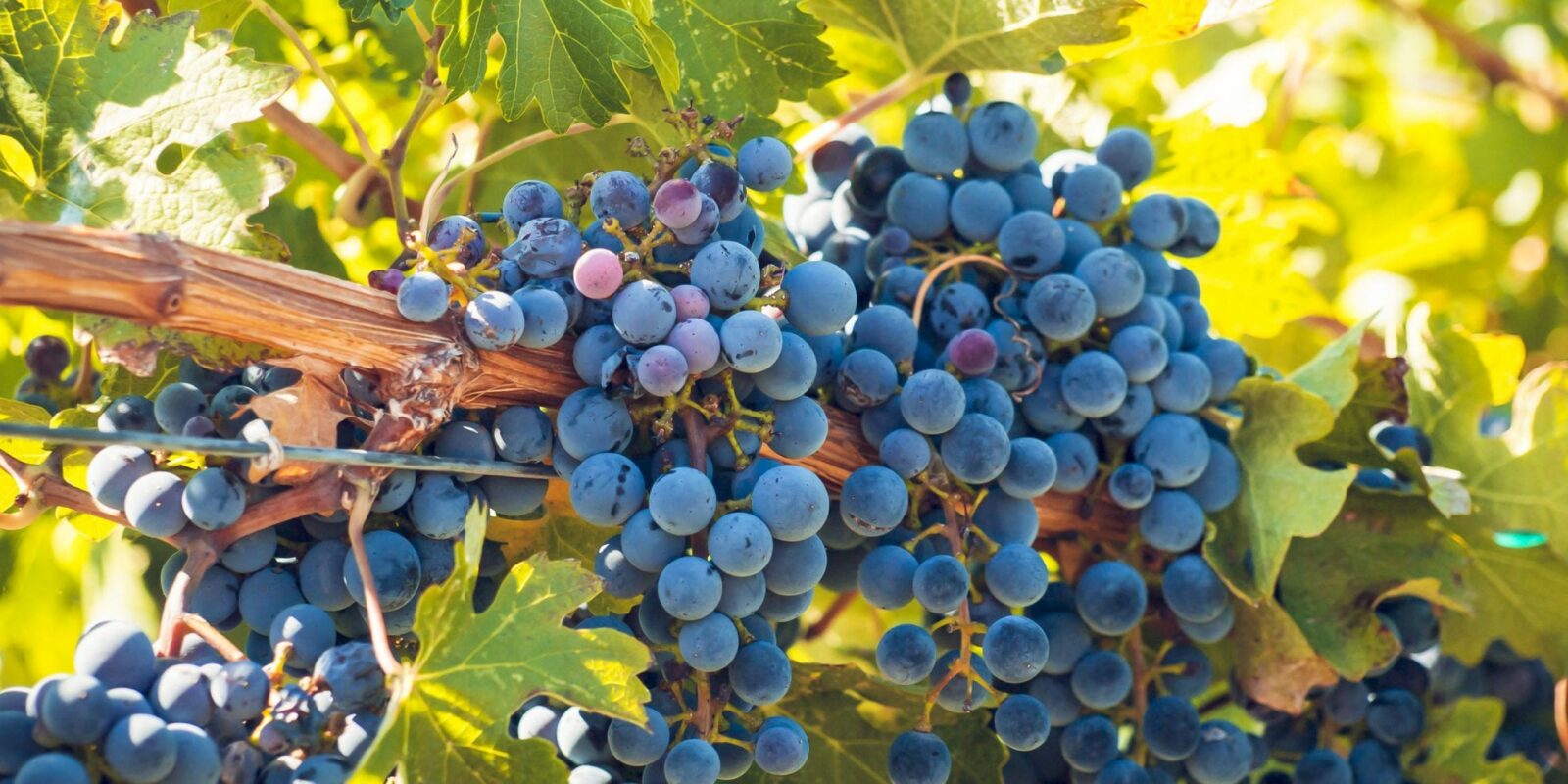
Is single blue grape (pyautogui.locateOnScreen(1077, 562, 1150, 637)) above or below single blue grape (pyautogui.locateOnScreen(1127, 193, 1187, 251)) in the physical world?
below

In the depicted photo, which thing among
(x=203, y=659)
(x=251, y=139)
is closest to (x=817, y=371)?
(x=203, y=659)

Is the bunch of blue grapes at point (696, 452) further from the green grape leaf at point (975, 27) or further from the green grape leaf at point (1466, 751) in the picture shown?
the green grape leaf at point (1466, 751)

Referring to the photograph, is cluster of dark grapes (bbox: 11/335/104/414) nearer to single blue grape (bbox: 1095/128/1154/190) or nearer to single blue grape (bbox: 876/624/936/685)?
single blue grape (bbox: 876/624/936/685)

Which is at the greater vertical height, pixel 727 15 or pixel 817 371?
pixel 727 15

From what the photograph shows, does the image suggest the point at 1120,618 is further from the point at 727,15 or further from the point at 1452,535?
the point at 727,15

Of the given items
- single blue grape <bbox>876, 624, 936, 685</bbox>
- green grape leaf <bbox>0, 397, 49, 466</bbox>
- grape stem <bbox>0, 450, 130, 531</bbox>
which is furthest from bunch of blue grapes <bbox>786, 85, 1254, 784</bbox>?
green grape leaf <bbox>0, 397, 49, 466</bbox>

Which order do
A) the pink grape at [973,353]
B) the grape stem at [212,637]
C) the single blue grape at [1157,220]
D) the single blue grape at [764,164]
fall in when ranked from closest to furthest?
the grape stem at [212,637] < the single blue grape at [764,164] < the pink grape at [973,353] < the single blue grape at [1157,220]

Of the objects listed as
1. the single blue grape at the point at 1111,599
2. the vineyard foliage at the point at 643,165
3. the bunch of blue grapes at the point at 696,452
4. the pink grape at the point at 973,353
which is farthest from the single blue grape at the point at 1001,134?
the single blue grape at the point at 1111,599
